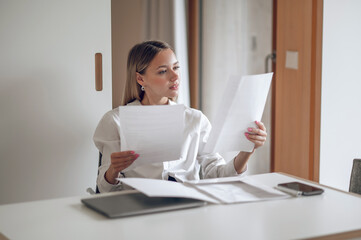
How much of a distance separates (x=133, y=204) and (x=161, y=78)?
82 cm

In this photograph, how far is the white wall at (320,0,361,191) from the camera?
3.08 meters

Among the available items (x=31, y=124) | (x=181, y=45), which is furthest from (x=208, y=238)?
(x=181, y=45)

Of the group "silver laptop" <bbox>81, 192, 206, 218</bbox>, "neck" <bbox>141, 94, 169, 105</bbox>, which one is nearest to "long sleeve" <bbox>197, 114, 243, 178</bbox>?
"neck" <bbox>141, 94, 169, 105</bbox>

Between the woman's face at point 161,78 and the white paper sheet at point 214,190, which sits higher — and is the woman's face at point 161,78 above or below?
above

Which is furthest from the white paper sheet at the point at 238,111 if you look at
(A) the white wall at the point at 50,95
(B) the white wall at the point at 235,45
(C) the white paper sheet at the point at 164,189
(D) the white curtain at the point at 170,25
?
(B) the white wall at the point at 235,45

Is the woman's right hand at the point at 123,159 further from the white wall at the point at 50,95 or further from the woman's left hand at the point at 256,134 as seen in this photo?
the white wall at the point at 50,95

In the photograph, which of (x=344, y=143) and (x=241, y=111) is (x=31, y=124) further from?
(x=344, y=143)

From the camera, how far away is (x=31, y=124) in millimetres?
2373

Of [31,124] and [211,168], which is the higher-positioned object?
[31,124]

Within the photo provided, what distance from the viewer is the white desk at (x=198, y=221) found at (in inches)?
47.2

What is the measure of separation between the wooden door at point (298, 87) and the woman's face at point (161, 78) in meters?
1.26

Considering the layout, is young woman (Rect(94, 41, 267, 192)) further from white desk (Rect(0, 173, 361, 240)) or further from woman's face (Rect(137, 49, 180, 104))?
white desk (Rect(0, 173, 361, 240))

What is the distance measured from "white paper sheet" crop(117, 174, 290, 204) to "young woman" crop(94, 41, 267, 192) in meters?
0.29

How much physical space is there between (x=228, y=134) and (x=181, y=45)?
197 cm
